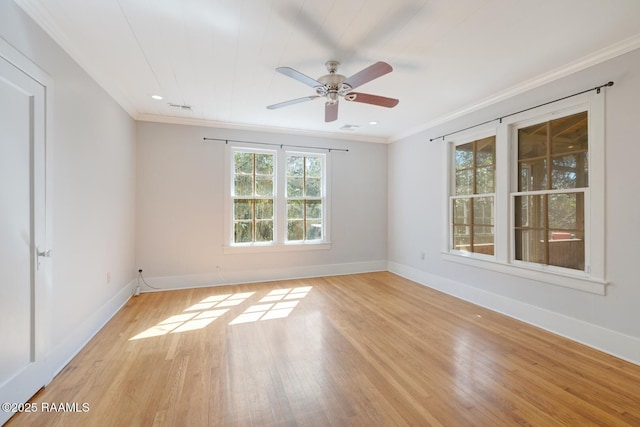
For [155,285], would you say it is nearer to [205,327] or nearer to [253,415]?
[205,327]

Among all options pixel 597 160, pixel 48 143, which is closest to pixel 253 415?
pixel 48 143

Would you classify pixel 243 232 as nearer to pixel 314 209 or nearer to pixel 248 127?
pixel 314 209

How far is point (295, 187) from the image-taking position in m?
5.02

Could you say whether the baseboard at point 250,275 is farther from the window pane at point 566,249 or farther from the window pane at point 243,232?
the window pane at point 566,249

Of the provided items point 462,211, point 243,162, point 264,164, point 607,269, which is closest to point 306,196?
point 264,164

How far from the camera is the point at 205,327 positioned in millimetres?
2961

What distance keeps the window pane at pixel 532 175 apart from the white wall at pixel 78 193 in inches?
178

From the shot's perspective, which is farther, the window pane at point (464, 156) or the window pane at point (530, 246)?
the window pane at point (464, 156)

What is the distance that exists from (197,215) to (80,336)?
7.20ft

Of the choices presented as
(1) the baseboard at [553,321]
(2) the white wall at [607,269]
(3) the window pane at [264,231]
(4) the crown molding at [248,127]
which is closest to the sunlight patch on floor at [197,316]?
(3) the window pane at [264,231]

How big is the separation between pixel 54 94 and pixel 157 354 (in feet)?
7.36

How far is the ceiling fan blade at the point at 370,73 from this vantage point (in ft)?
6.69

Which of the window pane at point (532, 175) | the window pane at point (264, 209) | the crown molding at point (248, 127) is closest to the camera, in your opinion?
the window pane at point (532, 175)

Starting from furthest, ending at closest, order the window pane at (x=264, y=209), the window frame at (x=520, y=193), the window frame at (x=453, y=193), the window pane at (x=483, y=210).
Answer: the window pane at (x=264, y=209) < the window frame at (x=453, y=193) < the window pane at (x=483, y=210) < the window frame at (x=520, y=193)
